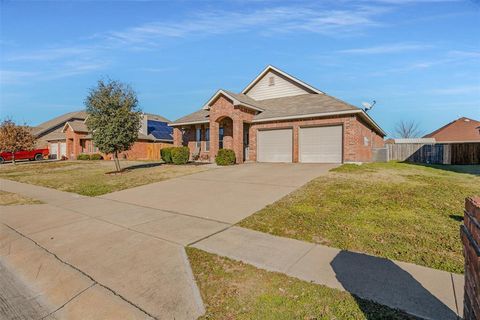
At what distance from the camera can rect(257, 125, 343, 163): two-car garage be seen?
57.3 feet

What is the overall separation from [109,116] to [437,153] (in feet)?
84.1

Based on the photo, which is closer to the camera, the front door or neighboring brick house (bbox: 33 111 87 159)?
the front door

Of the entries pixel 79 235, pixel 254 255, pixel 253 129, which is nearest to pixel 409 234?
pixel 254 255

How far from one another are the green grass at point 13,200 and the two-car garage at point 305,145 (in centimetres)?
1442

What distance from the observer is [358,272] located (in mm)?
3828

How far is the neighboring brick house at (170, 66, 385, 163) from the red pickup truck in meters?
22.4

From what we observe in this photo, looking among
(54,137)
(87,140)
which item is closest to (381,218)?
(87,140)

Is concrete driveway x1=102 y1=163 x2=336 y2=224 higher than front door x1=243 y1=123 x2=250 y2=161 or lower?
lower

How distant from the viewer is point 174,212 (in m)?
7.57

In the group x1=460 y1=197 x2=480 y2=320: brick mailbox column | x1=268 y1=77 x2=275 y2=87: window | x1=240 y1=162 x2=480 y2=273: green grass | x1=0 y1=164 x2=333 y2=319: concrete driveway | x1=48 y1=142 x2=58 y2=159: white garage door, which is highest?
x1=268 y1=77 x2=275 y2=87: window

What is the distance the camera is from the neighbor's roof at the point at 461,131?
42.3 m

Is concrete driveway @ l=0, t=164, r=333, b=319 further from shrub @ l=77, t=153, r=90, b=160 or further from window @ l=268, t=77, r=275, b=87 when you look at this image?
shrub @ l=77, t=153, r=90, b=160

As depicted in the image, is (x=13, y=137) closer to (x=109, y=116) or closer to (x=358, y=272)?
(x=109, y=116)

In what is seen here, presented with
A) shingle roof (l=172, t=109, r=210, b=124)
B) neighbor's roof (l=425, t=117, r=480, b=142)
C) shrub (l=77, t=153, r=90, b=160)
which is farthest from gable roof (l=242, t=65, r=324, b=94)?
neighbor's roof (l=425, t=117, r=480, b=142)
